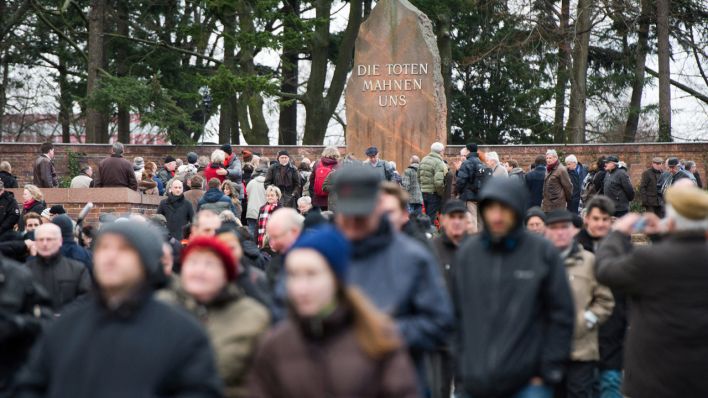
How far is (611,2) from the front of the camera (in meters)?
34.1

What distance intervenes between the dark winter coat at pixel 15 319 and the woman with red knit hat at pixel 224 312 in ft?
3.44

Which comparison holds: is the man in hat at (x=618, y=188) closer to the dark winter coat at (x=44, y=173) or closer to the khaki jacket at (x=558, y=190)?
the khaki jacket at (x=558, y=190)

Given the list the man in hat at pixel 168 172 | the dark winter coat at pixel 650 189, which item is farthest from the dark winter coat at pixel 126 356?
the dark winter coat at pixel 650 189

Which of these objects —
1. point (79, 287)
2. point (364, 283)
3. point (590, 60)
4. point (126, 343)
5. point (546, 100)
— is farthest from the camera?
point (590, 60)

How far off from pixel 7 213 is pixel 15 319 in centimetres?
1037

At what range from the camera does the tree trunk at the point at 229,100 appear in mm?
30234

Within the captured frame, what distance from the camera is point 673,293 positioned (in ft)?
22.7

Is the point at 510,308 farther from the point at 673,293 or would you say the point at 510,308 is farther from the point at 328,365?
the point at 328,365

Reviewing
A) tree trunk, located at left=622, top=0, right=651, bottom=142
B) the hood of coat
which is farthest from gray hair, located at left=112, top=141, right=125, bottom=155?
tree trunk, located at left=622, top=0, right=651, bottom=142

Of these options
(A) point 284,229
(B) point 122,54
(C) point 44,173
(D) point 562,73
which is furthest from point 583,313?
(D) point 562,73

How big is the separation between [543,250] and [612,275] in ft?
3.23

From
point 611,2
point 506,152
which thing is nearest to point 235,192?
point 506,152

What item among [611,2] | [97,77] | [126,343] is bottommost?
[126,343]

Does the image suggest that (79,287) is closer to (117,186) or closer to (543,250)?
(543,250)
